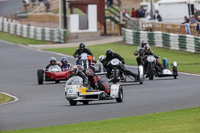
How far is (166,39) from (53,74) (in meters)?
16.8

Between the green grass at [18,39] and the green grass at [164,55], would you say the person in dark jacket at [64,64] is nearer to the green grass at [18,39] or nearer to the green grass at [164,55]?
the green grass at [164,55]

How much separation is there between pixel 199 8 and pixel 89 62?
78.2 ft

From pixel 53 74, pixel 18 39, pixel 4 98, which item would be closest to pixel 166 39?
pixel 53 74

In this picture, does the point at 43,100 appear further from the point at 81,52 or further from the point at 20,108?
the point at 81,52

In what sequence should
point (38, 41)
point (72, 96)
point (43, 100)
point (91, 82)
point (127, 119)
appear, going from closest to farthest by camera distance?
1. point (127, 119)
2. point (72, 96)
3. point (91, 82)
4. point (43, 100)
5. point (38, 41)

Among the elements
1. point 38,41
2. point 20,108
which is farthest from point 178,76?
point 38,41

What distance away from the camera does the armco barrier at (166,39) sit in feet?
122

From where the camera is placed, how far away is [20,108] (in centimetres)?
1786

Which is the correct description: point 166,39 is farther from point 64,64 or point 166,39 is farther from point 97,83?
point 97,83

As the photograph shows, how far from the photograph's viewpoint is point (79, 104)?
18266 millimetres

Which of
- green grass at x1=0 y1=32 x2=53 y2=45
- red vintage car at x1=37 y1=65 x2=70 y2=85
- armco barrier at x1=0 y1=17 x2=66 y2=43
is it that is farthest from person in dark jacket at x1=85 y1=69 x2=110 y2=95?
green grass at x1=0 y1=32 x2=53 y2=45

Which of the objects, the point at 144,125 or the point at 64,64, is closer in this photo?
the point at 144,125

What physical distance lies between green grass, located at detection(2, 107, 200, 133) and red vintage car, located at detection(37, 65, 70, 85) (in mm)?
11559

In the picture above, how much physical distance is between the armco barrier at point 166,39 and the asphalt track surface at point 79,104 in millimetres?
10610
